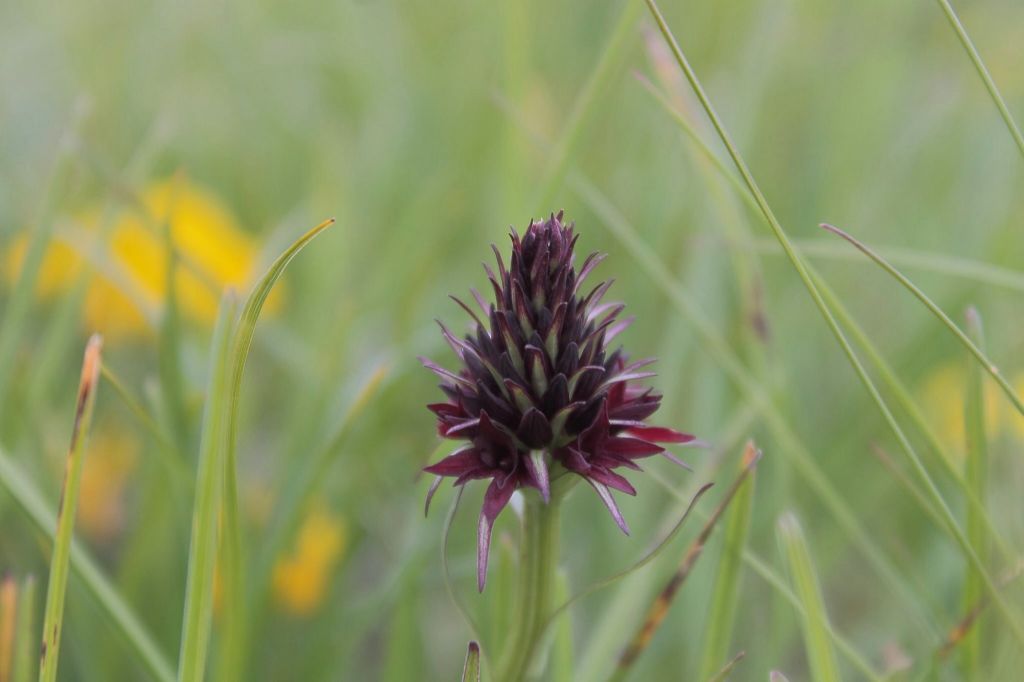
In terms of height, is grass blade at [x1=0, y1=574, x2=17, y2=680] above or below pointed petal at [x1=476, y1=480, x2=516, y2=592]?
above

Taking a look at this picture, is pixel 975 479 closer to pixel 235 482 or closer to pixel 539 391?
pixel 539 391

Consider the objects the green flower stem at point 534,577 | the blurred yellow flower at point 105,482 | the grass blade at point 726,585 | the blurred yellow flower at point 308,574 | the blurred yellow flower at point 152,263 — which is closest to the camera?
the green flower stem at point 534,577

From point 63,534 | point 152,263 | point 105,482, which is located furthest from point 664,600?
point 152,263

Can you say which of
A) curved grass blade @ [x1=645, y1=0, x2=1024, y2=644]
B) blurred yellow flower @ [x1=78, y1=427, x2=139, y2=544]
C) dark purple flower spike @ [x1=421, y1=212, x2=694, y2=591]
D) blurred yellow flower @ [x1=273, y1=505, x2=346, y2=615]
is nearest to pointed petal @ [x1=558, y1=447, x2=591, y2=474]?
dark purple flower spike @ [x1=421, y1=212, x2=694, y2=591]

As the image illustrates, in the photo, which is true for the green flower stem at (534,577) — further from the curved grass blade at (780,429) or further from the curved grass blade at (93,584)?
the curved grass blade at (780,429)

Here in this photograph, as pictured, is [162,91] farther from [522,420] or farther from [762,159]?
[522,420]

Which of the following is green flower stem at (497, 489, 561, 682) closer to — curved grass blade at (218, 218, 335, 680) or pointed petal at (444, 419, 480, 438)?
pointed petal at (444, 419, 480, 438)

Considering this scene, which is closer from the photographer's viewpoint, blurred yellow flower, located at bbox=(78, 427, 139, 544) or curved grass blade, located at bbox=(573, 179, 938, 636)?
curved grass blade, located at bbox=(573, 179, 938, 636)

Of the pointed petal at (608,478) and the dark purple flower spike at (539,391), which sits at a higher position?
the dark purple flower spike at (539,391)

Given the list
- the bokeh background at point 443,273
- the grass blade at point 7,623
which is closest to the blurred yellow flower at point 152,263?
the bokeh background at point 443,273
